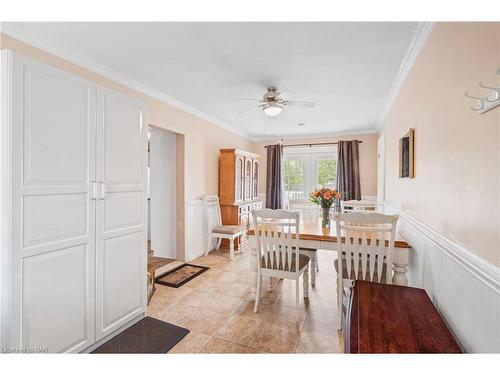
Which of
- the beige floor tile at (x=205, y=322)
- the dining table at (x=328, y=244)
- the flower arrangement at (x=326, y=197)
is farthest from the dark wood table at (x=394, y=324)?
the flower arrangement at (x=326, y=197)

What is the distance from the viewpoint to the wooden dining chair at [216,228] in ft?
13.7

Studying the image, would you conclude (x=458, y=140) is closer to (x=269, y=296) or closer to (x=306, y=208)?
(x=269, y=296)

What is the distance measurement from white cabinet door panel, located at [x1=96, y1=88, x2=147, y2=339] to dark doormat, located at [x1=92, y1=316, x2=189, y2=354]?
0.32ft

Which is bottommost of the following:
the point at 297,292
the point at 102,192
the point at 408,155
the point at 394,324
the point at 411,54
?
the point at 297,292

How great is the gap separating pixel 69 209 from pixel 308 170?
5146mm

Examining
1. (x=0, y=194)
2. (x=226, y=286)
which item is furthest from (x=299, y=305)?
(x=0, y=194)

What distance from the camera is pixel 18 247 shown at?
136 centimetres

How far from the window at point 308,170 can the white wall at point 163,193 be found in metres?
2.82

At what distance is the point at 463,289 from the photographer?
3.82 ft

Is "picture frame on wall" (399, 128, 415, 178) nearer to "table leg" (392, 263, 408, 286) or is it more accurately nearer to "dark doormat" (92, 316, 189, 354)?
"table leg" (392, 263, 408, 286)

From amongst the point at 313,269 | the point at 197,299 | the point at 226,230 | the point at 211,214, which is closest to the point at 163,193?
the point at 211,214

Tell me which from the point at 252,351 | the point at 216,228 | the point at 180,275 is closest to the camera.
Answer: the point at 252,351

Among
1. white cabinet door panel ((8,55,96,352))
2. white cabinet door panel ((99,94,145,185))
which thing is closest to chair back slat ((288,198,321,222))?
white cabinet door panel ((99,94,145,185))

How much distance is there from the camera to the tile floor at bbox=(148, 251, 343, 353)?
76.8 inches
